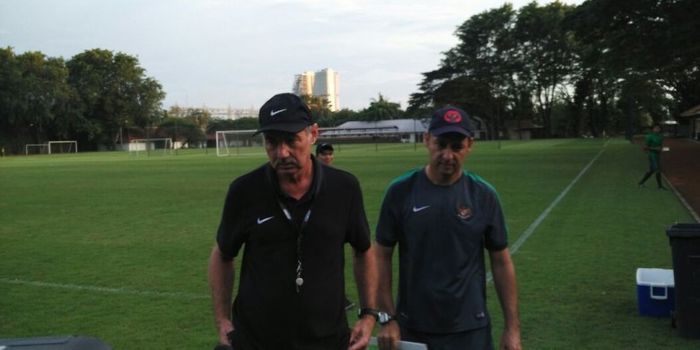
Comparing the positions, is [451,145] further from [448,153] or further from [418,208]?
[418,208]

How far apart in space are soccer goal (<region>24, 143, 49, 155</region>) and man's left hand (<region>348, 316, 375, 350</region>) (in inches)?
3586

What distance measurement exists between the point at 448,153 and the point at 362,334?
0.90 metres

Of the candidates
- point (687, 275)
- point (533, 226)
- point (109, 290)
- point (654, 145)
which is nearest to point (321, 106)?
point (654, 145)

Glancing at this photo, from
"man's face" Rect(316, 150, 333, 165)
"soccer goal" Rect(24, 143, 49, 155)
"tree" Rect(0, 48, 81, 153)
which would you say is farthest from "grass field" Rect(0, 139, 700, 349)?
"soccer goal" Rect(24, 143, 49, 155)

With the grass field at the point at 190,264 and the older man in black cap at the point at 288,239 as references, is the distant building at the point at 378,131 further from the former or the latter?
the older man in black cap at the point at 288,239

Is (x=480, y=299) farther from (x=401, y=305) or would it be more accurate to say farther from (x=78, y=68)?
(x=78, y=68)

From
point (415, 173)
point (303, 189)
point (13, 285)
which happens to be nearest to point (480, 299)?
point (415, 173)

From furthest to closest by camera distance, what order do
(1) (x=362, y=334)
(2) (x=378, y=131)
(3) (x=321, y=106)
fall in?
(3) (x=321, y=106)
(2) (x=378, y=131)
(1) (x=362, y=334)

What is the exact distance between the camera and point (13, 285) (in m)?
8.08

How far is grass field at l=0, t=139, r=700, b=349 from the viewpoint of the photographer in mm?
5980

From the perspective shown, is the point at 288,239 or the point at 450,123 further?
the point at 450,123

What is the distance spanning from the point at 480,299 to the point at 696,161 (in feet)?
97.6

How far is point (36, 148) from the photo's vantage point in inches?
3401

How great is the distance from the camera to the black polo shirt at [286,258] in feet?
8.86
